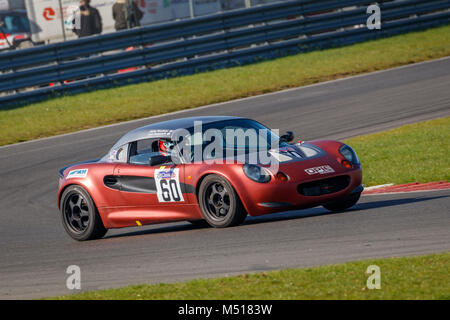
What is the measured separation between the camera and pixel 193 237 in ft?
28.3

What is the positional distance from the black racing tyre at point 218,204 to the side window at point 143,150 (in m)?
1.19

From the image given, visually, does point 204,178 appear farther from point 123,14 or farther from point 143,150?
point 123,14

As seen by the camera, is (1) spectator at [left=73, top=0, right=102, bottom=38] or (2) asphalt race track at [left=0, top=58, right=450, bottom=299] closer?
(2) asphalt race track at [left=0, top=58, right=450, bottom=299]

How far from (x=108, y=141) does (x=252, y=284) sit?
10.2m

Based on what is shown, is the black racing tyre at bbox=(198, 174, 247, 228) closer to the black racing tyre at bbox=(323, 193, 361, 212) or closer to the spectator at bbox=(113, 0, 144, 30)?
the black racing tyre at bbox=(323, 193, 361, 212)

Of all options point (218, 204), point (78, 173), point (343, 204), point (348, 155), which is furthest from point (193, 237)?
point (78, 173)

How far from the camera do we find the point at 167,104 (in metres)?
18.8

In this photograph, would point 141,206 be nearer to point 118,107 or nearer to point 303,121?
point 303,121

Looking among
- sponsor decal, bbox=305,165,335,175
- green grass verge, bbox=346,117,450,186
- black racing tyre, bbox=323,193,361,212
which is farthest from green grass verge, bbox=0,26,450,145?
sponsor decal, bbox=305,165,335,175

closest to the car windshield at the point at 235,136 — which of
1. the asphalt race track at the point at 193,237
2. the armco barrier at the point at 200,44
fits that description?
the asphalt race track at the point at 193,237

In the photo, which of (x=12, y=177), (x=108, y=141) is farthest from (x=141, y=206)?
(x=108, y=141)

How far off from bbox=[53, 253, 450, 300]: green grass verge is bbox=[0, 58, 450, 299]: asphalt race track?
42 centimetres

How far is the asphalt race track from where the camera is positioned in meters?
6.82

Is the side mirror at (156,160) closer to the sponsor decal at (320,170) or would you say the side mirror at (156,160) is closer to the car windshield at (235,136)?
the car windshield at (235,136)
